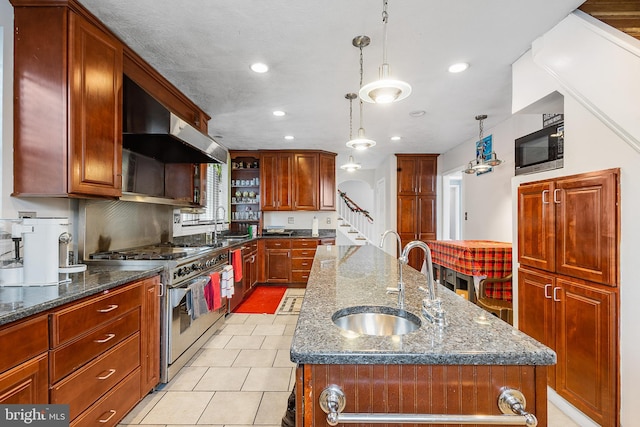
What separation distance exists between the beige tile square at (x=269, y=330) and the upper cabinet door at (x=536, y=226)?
97.7 inches

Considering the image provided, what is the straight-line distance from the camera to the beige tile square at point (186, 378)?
7.44 ft

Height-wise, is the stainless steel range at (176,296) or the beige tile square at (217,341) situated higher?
the stainless steel range at (176,296)

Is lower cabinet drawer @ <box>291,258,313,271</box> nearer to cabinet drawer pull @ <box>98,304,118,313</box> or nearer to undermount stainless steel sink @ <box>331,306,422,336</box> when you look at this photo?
cabinet drawer pull @ <box>98,304,118,313</box>

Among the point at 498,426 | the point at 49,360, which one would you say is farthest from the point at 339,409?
the point at 49,360

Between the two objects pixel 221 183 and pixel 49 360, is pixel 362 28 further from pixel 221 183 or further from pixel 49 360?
pixel 221 183

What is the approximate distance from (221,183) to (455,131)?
13.4 feet

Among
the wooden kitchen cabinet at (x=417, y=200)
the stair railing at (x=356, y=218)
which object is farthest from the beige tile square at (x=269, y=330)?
the stair railing at (x=356, y=218)

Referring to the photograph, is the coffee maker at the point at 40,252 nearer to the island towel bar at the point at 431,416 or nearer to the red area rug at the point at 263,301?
the island towel bar at the point at 431,416

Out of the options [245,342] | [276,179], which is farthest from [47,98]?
[276,179]

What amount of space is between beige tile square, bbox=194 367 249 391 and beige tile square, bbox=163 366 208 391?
5cm

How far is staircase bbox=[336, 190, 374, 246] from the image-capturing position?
25.8 feet

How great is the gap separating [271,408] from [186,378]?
83 centimetres

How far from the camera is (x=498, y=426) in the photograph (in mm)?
862

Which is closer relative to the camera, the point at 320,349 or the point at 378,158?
the point at 320,349
